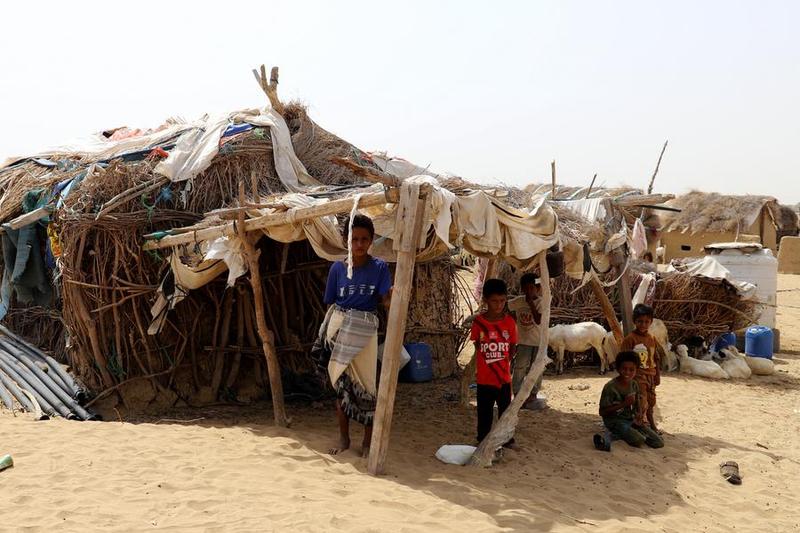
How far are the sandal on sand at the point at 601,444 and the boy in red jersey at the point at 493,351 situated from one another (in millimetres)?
881

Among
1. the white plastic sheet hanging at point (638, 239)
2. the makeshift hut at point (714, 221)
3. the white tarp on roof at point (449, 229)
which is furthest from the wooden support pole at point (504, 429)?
the makeshift hut at point (714, 221)

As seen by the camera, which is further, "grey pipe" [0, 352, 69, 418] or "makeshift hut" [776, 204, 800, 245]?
"makeshift hut" [776, 204, 800, 245]

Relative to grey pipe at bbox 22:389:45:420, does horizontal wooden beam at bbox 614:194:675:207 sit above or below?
above

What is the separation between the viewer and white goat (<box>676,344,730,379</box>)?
9172 millimetres

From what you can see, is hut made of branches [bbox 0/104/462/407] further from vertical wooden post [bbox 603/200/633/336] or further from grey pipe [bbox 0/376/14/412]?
vertical wooden post [bbox 603/200/633/336]

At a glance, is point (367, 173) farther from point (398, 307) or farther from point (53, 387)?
point (53, 387)

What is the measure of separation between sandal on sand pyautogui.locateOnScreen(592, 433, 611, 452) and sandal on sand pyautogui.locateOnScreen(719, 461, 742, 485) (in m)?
0.85

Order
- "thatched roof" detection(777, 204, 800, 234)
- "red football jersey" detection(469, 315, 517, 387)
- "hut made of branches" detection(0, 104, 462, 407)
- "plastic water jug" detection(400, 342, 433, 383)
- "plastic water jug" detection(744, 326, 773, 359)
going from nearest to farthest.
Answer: "red football jersey" detection(469, 315, 517, 387) → "hut made of branches" detection(0, 104, 462, 407) → "plastic water jug" detection(400, 342, 433, 383) → "plastic water jug" detection(744, 326, 773, 359) → "thatched roof" detection(777, 204, 800, 234)

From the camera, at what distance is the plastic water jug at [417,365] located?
8562 mm

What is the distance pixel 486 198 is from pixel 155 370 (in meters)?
4.17

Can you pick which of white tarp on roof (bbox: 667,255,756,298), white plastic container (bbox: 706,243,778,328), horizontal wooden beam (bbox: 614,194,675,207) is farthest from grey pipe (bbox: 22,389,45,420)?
white plastic container (bbox: 706,243,778,328)

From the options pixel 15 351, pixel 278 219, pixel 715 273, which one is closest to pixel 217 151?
Answer: pixel 278 219

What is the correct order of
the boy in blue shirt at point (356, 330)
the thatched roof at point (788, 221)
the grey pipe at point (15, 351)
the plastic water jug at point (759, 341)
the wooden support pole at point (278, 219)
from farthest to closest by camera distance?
the thatched roof at point (788, 221)
the plastic water jug at point (759, 341)
the grey pipe at point (15, 351)
the boy in blue shirt at point (356, 330)
the wooden support pole at point (278, 219)

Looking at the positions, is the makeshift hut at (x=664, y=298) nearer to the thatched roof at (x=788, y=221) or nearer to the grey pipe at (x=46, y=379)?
the grey pipe at (x=46, y=379)
